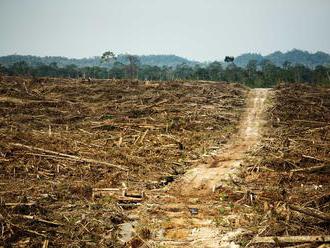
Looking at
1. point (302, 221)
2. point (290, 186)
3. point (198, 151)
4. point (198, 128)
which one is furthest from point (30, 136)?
point (302, 221)

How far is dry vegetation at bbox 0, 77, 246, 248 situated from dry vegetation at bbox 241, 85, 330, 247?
1856 mm

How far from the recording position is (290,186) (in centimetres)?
701

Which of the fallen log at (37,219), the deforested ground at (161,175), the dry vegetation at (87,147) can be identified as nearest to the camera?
the deforested ground at (161,175)

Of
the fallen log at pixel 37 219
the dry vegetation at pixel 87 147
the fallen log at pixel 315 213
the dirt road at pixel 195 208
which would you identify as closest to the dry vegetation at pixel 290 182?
the fallen log at pixel 315 213

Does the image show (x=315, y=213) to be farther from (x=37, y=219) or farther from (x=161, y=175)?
(x=37, y=219)

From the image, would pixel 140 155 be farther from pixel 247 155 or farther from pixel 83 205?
pixel 83 205

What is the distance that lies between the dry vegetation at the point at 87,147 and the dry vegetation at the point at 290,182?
1.86 m

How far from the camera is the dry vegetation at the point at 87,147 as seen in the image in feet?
17.8

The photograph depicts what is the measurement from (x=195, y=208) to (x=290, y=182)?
2294mm

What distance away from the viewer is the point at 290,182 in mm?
7297

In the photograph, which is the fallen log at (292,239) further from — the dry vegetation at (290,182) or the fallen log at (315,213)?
the fallen log at (315,213)

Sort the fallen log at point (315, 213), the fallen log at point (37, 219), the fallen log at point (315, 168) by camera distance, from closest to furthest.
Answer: the fallen log at point (315, 213), the fallen log at point (37, 219), the fallen log at point (315, 168)

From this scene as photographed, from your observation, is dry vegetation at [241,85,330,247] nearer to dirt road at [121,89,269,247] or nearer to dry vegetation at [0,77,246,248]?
dirt road at [121,89,269,247]

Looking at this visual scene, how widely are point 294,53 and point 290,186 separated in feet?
685
